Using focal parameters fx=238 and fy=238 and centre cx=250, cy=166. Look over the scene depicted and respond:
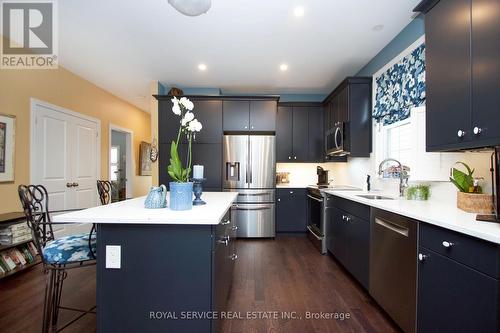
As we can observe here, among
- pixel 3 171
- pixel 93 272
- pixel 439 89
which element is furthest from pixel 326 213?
Result: pixel 3 171

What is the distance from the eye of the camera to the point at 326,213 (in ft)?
11.1

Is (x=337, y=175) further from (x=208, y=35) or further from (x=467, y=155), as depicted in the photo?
(x=208, y=35)

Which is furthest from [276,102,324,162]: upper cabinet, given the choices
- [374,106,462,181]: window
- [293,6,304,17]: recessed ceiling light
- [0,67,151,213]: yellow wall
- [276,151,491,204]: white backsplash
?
[0,67,151,213]: yellow wall

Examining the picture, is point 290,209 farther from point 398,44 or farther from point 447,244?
point 447,244

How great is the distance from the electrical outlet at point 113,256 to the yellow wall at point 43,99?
253 centimetres

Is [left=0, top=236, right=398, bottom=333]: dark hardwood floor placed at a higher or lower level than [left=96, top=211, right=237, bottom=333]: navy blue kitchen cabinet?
lower

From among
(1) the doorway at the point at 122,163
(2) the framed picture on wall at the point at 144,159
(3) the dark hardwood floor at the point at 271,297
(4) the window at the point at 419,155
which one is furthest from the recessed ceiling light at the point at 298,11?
(2) the framed picture on wall at the point at 144,159

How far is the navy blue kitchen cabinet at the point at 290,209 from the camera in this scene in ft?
14.3

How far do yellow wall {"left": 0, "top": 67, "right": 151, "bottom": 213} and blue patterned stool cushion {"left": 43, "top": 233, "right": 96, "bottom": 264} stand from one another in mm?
2030

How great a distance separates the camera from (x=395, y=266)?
1734mm

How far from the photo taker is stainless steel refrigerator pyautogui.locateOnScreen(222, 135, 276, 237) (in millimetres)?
4094

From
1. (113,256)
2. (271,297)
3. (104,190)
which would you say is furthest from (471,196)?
(104,190)

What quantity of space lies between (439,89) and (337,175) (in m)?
3.00

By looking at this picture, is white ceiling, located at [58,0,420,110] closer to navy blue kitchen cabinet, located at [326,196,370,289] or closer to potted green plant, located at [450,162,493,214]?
potted green plant, located at [450,162,493,214]
